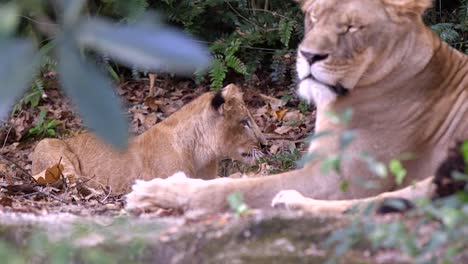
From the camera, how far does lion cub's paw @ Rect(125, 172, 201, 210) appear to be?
184 inches

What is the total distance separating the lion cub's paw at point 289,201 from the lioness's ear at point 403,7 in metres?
1.28

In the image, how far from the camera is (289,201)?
422 centimetres

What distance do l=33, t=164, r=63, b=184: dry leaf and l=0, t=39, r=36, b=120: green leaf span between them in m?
6.17

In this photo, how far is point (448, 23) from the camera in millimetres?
→ 9453

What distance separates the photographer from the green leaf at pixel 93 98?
5.85 ft

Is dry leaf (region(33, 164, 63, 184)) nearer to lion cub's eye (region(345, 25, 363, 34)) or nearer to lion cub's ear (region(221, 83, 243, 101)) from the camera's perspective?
lion cub's ear (region(221, 83, 243, 101))

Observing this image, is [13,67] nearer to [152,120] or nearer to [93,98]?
[93,98]

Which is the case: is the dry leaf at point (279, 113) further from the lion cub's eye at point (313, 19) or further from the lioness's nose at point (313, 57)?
the lioness's nose at point (313, 57)

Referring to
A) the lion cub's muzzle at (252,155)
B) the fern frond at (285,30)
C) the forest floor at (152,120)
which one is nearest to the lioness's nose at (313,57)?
the forest floor at (152,120)

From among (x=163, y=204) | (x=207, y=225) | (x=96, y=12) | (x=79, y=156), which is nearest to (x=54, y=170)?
(x=79, y=156)

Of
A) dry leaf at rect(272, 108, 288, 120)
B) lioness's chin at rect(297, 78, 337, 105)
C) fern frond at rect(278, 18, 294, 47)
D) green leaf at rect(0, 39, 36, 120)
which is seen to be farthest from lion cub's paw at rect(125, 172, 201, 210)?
dry leaf at rect(272, 108, 288, 120)

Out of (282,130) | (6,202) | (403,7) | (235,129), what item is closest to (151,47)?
(403,7)

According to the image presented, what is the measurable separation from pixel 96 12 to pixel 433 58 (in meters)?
5.70

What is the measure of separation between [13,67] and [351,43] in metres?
3.22
